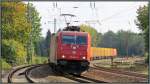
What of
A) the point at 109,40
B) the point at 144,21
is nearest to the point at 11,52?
the point at 144,21

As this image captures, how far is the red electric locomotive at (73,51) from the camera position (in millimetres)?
29172

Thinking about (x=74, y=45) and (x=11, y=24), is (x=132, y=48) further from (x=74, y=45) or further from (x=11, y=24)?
(x=74, y=45)

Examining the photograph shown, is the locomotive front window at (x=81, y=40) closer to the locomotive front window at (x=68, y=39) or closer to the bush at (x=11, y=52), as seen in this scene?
the locomotive front window at (x=68, y=39)

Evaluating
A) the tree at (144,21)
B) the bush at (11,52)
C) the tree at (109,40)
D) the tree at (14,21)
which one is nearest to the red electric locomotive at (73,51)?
the bush at (11,52)

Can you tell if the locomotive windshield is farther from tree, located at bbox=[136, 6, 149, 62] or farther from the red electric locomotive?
tree, located at bbox=[136, 6, 149, 62]

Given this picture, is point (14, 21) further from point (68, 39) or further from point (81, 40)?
point (81, 40)

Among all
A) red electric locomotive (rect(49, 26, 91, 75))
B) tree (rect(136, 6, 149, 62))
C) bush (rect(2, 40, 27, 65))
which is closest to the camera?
red electric locomotive (rect(49, 26, 91, 75))

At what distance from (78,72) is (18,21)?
2359cm

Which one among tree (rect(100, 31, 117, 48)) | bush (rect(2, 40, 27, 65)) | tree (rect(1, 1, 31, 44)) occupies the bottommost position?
tree (rect(100, 31, 117, 48))

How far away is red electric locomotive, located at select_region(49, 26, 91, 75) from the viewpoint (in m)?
29.2

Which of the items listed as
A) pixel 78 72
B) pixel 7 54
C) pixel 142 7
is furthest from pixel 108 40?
pixel 78 72

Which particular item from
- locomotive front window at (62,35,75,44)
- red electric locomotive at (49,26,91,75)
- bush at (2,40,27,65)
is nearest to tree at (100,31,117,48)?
bush at (2,40,27,65)

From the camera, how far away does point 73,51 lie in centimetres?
2922

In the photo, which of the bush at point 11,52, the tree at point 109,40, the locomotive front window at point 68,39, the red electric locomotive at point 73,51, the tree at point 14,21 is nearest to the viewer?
the red electric locomotive at point 73,51
